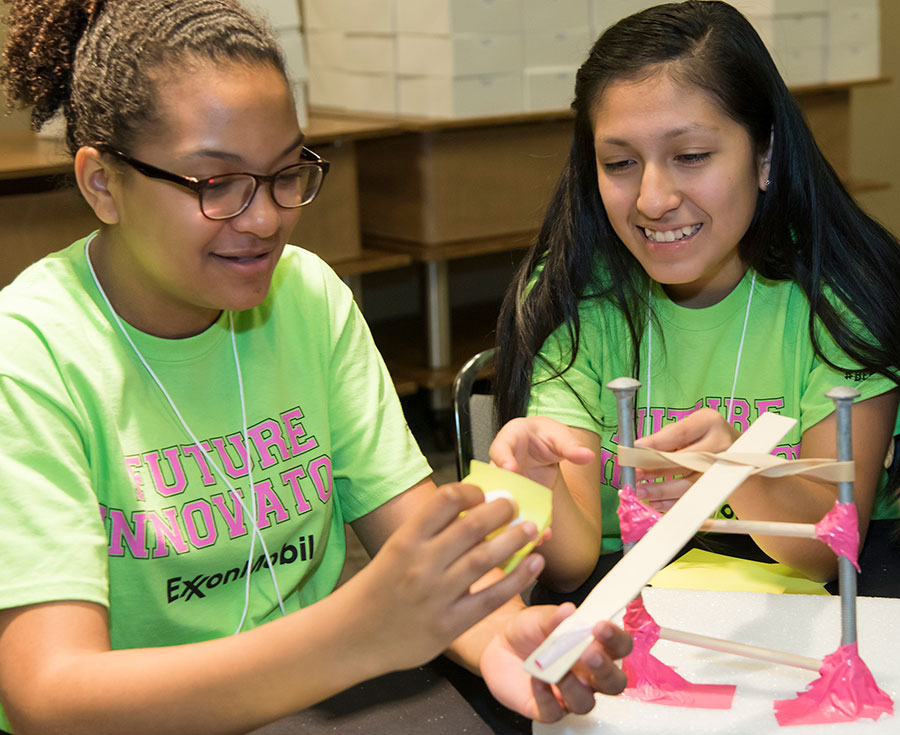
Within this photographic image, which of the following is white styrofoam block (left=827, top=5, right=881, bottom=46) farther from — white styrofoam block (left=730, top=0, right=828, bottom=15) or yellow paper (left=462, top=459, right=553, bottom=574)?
yellow paper (left=462, top=459, right=553, bottom=574)

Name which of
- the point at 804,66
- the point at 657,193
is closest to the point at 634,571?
the point at 657,193

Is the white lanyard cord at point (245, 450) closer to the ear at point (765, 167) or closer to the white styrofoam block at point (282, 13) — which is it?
the ear at point (765, 167)

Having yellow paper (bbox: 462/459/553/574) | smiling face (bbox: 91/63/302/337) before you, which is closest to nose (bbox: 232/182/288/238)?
smiling face (bbox: 91/63/302/337)

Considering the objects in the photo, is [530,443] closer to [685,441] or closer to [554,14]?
[685,441]

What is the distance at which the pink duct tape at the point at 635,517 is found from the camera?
2.97ft

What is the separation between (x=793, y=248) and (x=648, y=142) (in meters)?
0.25

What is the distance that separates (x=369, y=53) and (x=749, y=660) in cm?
263

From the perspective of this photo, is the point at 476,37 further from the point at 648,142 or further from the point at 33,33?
the point at 33,33

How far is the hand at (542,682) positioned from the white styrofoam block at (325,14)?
2.64m

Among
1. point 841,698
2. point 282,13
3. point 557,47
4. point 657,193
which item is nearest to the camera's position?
point 841,698

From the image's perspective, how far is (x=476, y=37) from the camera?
308 centimetres

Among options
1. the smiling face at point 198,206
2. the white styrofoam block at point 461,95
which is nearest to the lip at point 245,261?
the smiling face at point 198,206

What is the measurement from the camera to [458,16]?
9.98ft

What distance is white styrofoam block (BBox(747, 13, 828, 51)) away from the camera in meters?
3.34
